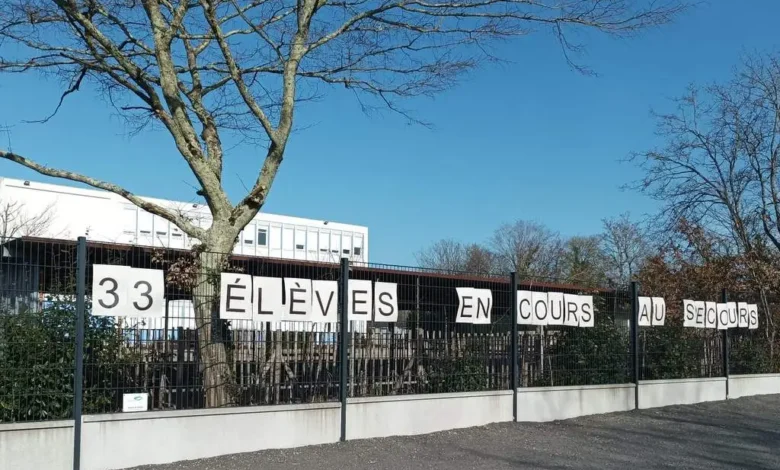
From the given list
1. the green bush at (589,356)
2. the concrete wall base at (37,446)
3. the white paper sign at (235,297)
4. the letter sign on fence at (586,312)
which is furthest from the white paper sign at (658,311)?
the concrete wall base at (37,446)

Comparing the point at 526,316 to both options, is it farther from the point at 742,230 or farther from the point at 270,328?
the point at 742,230

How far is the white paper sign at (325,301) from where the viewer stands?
11008mm

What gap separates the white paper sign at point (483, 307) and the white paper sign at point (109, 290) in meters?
5.75

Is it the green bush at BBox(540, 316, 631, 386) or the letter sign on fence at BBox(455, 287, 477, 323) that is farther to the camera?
the green bush at BBox(540, 316, 631, 386)

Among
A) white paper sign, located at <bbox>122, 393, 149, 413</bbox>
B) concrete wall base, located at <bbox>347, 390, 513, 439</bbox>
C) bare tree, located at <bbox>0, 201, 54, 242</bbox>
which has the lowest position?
concrete wall base, located at <bbox>347, 390, 513, 439</bbox>

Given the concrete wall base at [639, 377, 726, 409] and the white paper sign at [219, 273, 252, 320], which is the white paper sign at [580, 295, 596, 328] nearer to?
the concrete wall base at [639, 377, 726, 409]

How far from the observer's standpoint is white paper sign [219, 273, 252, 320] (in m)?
10.2

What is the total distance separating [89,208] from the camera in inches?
1601

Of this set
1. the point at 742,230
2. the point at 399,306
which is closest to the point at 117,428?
the point at 399,306

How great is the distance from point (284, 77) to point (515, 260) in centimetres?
5390

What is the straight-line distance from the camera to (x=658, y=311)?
16.9 meters

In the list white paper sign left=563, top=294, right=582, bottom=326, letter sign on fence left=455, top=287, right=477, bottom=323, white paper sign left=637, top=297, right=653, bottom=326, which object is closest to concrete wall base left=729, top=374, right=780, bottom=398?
white paper sign left=637, top=297, right=653, bottom=326

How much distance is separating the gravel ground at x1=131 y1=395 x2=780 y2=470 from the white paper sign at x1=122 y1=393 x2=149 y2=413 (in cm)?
67

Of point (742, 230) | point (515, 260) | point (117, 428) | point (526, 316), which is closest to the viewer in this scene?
point (117, 428)
